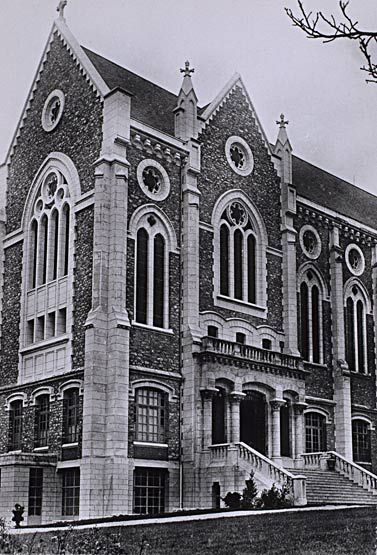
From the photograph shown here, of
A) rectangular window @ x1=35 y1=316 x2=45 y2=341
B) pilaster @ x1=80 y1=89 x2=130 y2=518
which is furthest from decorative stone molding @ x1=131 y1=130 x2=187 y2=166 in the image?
rectangular window @ x1=35 y1=316 x2=45 y2=341

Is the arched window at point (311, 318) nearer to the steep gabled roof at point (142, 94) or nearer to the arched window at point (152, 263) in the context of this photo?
the arched window at point (152, 263)

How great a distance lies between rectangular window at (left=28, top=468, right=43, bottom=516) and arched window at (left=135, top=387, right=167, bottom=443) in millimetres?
4262

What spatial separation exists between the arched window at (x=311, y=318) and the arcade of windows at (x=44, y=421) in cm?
1344

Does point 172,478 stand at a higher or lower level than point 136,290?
lower

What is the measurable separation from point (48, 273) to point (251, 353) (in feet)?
31.7

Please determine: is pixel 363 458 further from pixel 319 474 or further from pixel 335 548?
pixel 335 548

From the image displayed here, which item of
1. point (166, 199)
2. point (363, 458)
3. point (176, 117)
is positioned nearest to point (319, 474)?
point (363, 458)

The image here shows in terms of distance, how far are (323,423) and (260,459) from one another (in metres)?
11.1

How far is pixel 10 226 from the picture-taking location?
41.5 meters

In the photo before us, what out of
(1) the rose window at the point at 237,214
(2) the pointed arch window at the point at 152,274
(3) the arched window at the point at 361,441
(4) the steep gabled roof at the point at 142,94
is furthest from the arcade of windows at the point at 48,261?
(3) the arched window at the point at 361,441

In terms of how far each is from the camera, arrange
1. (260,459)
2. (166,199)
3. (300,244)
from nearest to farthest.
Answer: (260,459) < (166,199) < (300,244)

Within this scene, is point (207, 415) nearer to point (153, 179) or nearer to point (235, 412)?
point (235, 412)

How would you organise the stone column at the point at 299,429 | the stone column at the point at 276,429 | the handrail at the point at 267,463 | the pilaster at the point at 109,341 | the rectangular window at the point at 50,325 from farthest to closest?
the stone column at the point at 299,429, the stone column at the point at 276,429, the rectangular window at the point at 50,325, the pilaster at the point at 109,341, the handrail at the point at 267,463

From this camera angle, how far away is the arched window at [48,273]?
3638 cm
